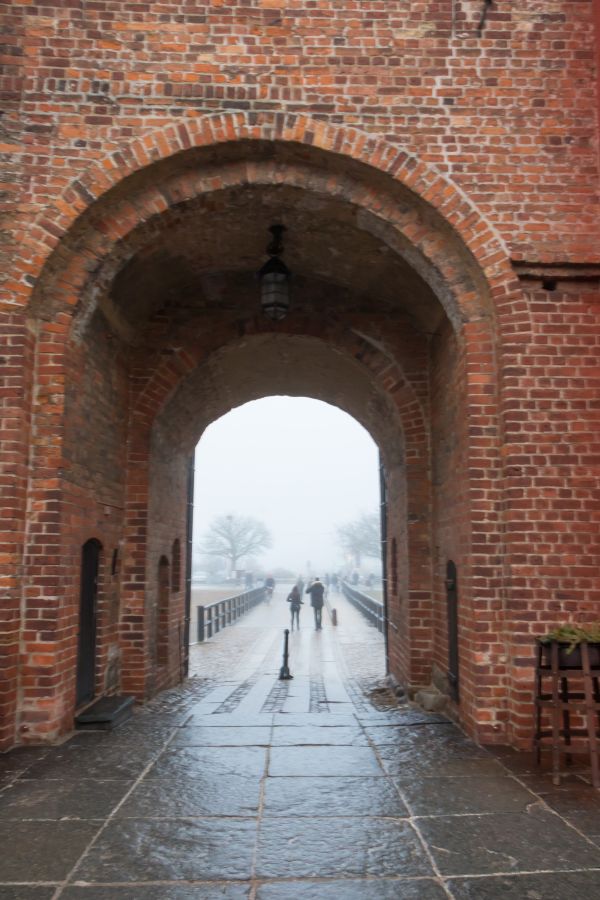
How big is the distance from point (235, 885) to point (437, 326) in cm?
558

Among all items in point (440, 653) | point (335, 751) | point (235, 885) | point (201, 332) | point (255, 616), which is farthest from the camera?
point (255, 616)

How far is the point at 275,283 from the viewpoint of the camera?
655 centimetres

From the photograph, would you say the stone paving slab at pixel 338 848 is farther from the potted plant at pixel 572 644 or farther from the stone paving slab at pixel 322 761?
the potted plant at pixel 572 644

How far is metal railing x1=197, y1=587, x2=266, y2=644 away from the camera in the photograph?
641 inches

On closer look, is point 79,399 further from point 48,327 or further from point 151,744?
point 151,744

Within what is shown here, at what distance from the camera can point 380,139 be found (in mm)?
5625

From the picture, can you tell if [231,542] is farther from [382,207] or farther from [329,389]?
[382,207]

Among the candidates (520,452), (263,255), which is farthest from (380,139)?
(520,452)

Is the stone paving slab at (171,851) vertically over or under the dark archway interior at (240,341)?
under

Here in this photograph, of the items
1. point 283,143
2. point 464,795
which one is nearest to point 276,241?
point 283,143

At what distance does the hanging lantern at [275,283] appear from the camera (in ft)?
21.5

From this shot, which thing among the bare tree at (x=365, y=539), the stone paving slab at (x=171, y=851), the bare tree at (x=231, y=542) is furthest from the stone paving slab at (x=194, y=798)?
the bare tree at (x=365, y=539)

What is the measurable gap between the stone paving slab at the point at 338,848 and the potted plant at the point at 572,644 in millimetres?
1575

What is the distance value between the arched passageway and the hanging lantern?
0.63 ft
